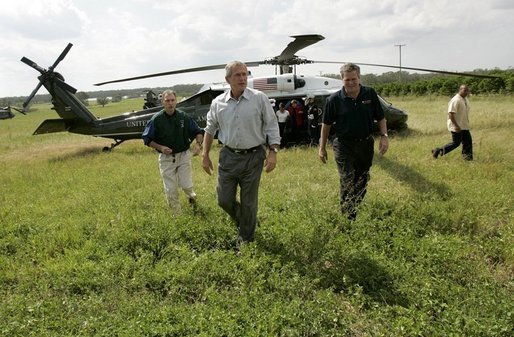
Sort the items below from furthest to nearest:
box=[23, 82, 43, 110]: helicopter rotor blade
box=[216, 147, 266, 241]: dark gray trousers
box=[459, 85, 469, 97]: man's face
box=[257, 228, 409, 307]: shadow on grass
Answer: box=[23, 82, 43, 110]: helicopter rotor blade
box=[459, 85, 469, 97]: man's face
box=[216, 147, 266, 241]: dark gray trousers
box=[257, 228, 409, 307]: shadow on grass

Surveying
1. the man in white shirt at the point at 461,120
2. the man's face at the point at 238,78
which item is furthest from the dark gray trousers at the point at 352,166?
the man in white shirt at the point at 461,120

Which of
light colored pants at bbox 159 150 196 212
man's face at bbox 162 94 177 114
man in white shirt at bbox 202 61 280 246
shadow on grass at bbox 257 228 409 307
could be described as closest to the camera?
shadow on grass at bbox 257 228 409 307

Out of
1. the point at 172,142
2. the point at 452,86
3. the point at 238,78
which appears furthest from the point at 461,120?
the point at 452,86

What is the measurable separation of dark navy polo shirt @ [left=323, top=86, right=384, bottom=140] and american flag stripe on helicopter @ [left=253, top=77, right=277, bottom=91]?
22.1 feet

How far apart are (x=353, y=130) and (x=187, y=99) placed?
813 centimetres

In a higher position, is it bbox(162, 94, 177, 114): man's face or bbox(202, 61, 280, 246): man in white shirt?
bbox(162, 94, 177, 114): man's face

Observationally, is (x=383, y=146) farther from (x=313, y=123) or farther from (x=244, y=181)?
(x=313, y=123)

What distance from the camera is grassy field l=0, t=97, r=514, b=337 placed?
2988 mm

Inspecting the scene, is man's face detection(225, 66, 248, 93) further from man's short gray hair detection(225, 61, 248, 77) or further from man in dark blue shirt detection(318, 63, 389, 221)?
man in dark blue shirt detection(318, 63, 389, 221)

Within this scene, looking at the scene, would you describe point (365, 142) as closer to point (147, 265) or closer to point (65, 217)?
point (147, 265)

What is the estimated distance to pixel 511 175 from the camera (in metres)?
6.42

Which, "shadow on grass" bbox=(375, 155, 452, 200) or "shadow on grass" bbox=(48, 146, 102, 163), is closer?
"shadow on grass" bbox=(375, 155, 452, 200)

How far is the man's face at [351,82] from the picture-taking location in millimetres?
4434

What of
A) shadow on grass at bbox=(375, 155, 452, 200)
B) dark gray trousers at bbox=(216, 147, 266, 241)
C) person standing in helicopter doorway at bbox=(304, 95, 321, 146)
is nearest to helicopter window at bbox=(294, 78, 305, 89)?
person standing in helicopter doorway at bbox=(304, 95, 321, 146)
